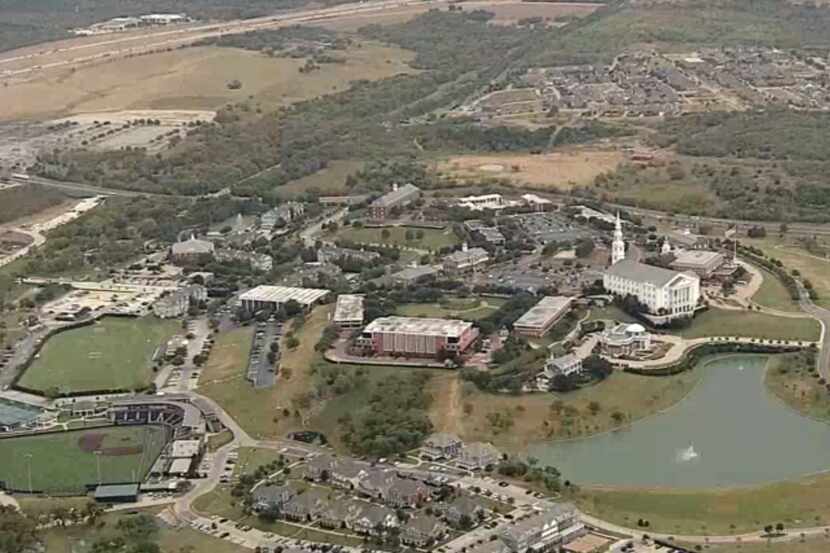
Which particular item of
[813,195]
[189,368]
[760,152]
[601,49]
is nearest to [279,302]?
[189,368]

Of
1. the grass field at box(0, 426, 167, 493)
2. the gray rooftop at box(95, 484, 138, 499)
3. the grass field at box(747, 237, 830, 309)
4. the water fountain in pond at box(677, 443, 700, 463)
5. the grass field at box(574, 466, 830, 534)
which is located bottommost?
the grass field at box(747, 237, 830, 309)

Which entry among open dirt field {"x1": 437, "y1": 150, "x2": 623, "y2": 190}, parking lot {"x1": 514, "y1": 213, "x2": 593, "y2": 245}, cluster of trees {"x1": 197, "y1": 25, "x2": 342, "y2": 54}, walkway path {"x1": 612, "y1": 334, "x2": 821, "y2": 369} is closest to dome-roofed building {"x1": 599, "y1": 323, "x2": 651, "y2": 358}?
walkway path {"x1": 612, "y1": 334, "x2": 821, "y2": 369}

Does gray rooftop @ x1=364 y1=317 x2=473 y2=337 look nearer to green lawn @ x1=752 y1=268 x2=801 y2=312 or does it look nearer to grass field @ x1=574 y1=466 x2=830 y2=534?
grass field @ x1=574 y1=466 x2=830 y2=534

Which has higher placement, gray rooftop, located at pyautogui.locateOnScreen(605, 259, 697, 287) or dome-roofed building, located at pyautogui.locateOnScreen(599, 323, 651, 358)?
gray rooftop, located at pyautogui.locateOnScreen(605, 259, 697, 287)

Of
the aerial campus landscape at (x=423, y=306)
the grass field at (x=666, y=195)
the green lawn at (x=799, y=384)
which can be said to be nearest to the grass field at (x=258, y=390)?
the aerial campus landscape at (x=423, y=306)

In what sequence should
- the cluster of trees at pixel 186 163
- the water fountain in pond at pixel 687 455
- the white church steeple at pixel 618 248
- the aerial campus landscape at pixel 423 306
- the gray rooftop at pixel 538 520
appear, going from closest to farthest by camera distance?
the gray rooftop at pixel 538 520, the aerial campus landscape at pixel 423 306, the water fountain in pond at pixel 687 455, the white church steeple at pixel 618 248, the cluster of trees at pixel 186 163

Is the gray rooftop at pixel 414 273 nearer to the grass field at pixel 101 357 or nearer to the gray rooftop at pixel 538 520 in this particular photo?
the grass field at pixel 101 357

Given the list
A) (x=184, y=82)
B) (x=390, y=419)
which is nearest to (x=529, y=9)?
(x=184, y=82)

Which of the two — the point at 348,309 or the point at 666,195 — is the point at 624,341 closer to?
the point at 348,309
